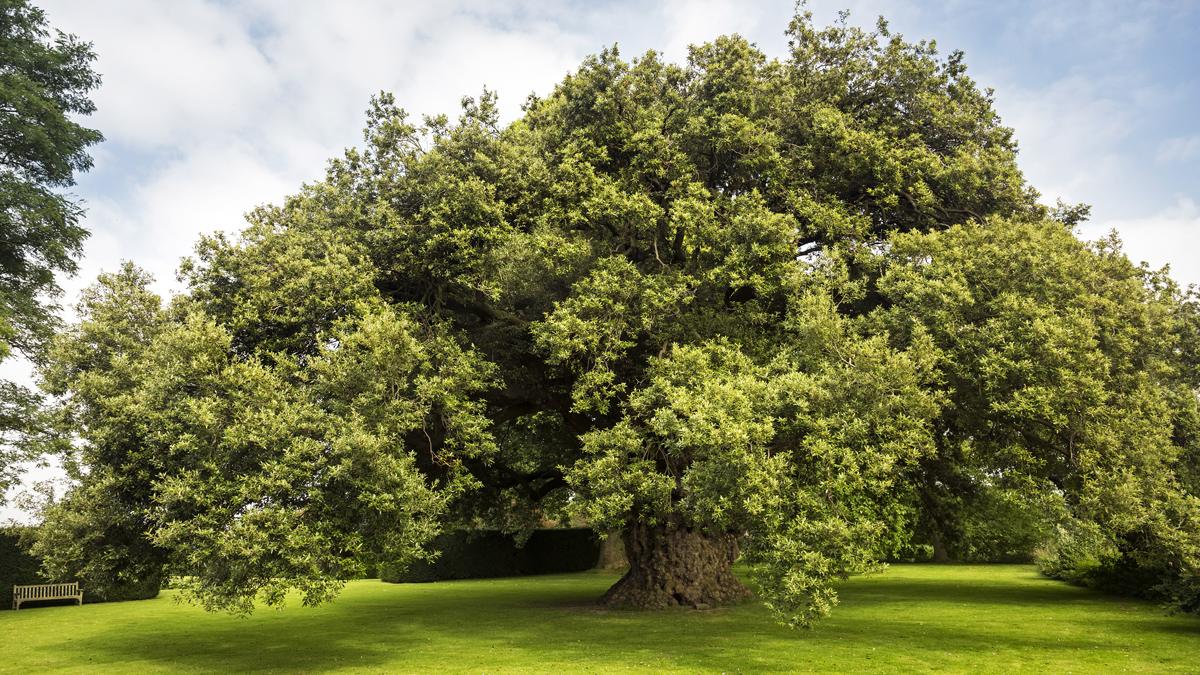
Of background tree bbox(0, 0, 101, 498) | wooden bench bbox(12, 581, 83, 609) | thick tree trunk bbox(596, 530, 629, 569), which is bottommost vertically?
thick tree trunk bbox(596, 530, 629, 569)

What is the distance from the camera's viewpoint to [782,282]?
741 inches

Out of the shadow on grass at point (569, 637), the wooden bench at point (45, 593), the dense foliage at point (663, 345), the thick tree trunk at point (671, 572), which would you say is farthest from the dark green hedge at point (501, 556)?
the dense foliage at point (663, 345)

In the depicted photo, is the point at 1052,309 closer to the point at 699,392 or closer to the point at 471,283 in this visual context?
the point at 699,392

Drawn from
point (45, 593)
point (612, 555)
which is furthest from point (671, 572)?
point (612, 555)

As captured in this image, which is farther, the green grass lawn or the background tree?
the background tree

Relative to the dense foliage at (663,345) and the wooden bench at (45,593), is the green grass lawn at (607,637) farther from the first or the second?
the dense foliage at (663,345)

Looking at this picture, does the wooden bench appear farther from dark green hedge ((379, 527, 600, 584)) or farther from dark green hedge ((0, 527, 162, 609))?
dark green hedge ((379, 527, 600, 584))

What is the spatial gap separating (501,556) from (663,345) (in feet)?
92.7

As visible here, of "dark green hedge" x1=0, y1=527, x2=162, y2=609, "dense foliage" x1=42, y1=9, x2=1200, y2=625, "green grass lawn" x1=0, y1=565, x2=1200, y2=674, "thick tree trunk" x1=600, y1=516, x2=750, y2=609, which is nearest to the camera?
"dense foliage" x1=42, y1=9, x2=1200, y2=625

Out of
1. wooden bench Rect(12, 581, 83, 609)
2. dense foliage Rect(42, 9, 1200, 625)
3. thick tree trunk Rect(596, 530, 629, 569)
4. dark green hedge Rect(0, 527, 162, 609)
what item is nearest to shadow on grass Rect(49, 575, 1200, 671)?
dense foliage Rect(42, 9, 1200, 625)

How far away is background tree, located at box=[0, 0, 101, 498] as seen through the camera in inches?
1014

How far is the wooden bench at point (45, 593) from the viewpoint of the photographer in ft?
99.9

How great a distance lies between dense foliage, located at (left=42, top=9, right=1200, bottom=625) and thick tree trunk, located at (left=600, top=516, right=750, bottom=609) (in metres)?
0.11

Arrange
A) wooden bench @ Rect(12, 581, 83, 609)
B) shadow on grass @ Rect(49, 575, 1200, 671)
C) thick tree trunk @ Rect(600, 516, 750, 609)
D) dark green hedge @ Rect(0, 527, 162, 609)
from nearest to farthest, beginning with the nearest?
shadow on grass @ Rect(49, 575, 1200, 671) < thick tree trunk @ Rect(600, 516, 750, 609) < wooden bench @ Rect(12, 581, 83, 609) < dark green hedge @ Rect(0, 527, 162, 609)
